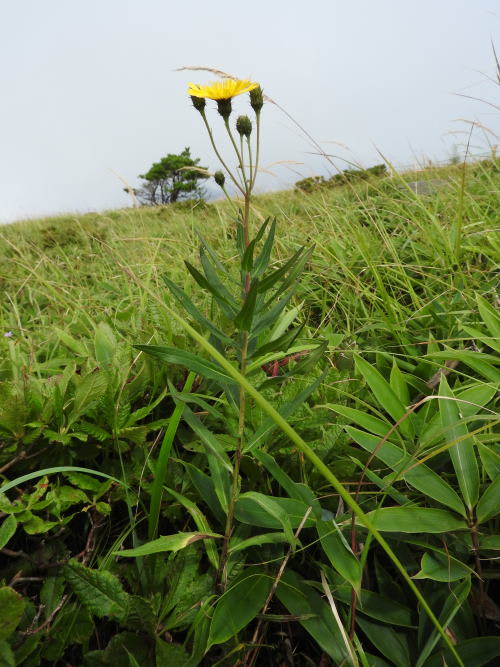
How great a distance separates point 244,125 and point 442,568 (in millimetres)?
821

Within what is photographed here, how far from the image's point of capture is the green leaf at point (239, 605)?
66 centimetres

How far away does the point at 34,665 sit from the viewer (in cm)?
Answer: 66

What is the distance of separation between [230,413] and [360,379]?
394 millimetres

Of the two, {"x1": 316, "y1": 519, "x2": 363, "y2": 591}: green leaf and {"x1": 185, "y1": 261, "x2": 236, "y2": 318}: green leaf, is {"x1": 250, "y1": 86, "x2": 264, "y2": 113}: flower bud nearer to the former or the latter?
{"x1": 185, "y1": 261, "x2": 236, "y2": 318}: green leaf

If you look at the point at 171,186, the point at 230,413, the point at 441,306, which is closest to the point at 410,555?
the point at 230,413

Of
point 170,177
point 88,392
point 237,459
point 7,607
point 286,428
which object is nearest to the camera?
point 286,428

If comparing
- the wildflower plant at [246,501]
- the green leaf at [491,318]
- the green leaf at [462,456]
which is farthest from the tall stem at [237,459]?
the green leaf at [491,318]

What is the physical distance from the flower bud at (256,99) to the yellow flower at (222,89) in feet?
0.05

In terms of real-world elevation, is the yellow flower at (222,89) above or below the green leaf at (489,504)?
above

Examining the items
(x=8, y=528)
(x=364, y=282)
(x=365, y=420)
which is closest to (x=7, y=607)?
(x=8, y=528)

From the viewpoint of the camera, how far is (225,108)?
78cm

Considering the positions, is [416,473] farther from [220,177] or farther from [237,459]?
[220,177]

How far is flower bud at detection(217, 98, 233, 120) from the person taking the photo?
780 mm

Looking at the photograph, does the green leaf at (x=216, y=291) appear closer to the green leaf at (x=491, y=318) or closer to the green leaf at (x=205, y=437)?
the green leaf at (x=205, y=437)
